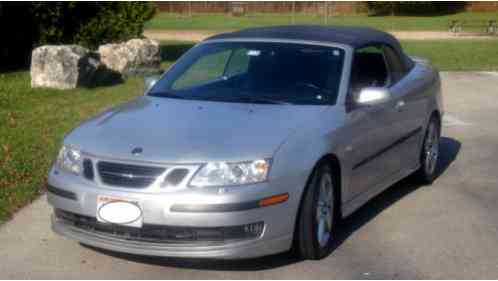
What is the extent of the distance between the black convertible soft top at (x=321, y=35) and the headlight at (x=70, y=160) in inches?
80.3

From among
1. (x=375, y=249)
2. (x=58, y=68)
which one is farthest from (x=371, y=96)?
(x=58, y=68)

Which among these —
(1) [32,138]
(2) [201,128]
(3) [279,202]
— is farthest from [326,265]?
(1) [32,138]

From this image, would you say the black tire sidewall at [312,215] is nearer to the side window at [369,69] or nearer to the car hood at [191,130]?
the car hood at [191,130]

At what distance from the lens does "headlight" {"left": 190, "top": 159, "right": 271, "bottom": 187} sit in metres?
4.88

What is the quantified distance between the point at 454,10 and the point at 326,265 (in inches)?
2407

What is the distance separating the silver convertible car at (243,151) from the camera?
490 cm

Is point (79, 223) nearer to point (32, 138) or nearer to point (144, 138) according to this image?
point (144, 138)

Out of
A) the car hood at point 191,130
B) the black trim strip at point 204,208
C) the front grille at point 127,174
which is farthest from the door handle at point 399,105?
the front grille at point 127,174

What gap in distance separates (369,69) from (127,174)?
2.64 metres

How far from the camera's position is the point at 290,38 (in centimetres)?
662

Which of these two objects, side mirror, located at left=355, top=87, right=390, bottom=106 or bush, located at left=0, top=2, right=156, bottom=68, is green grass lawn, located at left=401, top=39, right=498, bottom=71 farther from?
side mirror, located at left=355, top=87, right=390, bottom=106

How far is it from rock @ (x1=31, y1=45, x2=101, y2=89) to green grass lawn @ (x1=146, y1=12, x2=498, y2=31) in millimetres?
29697

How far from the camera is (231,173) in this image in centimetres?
493

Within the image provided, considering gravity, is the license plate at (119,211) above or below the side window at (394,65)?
below
